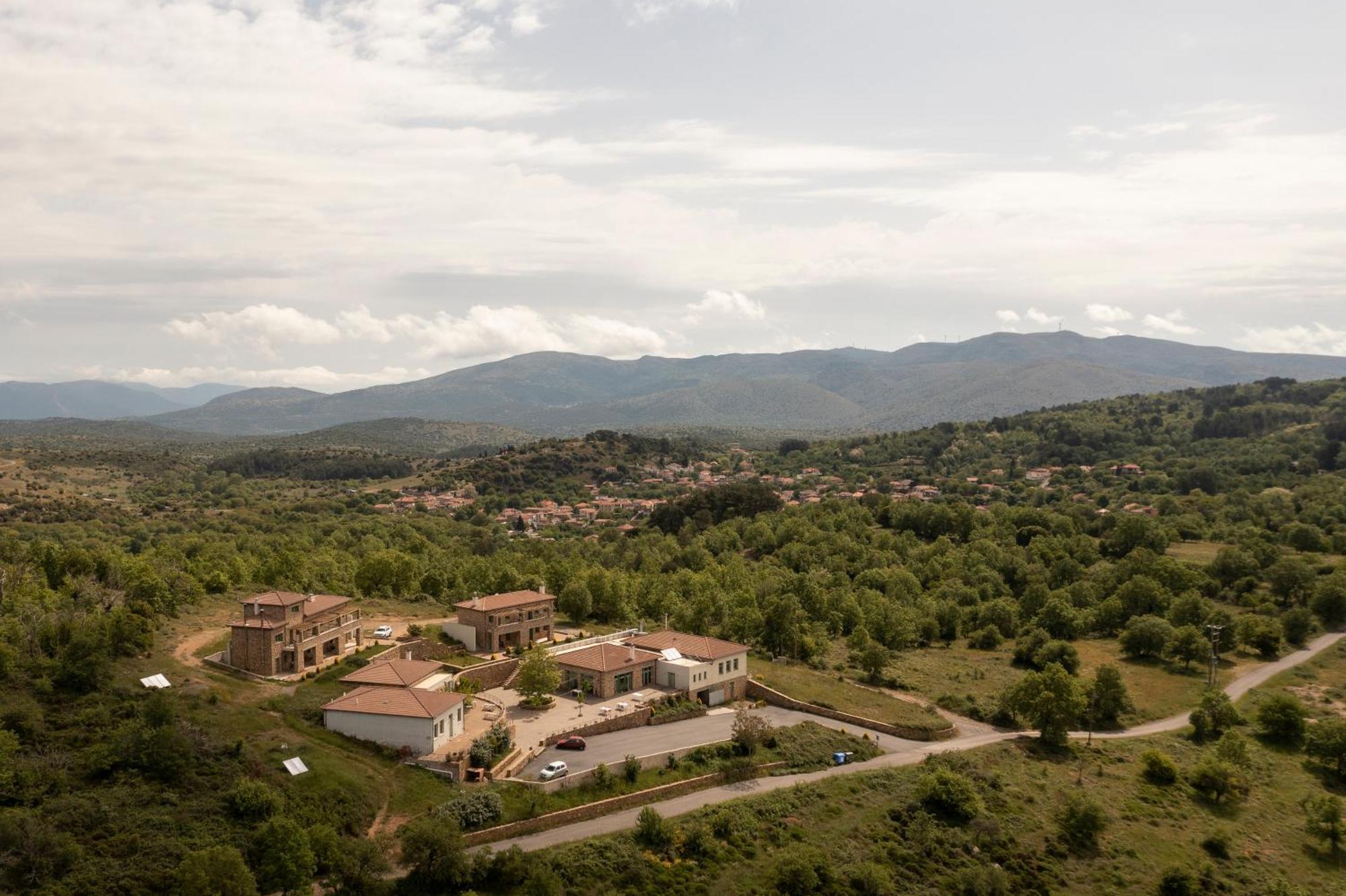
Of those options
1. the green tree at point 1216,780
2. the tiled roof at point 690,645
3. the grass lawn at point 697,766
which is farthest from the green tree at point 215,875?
the green tree at point 1216,780

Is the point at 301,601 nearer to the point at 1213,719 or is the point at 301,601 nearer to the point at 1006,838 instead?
the point at 1006,838

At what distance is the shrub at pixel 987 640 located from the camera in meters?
71.8

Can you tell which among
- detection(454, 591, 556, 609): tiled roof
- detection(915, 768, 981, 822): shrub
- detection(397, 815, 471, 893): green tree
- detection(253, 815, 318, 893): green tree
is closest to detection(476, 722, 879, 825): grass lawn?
detection(397, 815, 471, 893): green tree

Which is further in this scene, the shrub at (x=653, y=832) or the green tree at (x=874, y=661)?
the green tree at (x=874, y=661)

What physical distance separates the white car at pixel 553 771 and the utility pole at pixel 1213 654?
45577 millimetres

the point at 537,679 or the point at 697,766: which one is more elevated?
the point at 537,679

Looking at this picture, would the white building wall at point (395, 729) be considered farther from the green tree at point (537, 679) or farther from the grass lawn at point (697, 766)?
the green tree at point (537, 679)

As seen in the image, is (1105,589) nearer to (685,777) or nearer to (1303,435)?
(685,777)

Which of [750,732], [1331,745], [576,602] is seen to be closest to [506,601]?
[576,602]

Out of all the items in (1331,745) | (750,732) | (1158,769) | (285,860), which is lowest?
(1331,745)


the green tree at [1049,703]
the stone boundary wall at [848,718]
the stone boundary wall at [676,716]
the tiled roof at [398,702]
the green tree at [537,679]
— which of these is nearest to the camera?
the tiled roof at [398,702]

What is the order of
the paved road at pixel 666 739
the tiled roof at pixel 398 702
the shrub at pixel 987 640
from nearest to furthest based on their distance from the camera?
the tiled roof at pixel 398 702
the paved road at pixel 666 739
the shrub at pixel 987 640

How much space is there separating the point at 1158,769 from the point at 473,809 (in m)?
34.8

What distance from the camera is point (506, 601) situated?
177 feet
